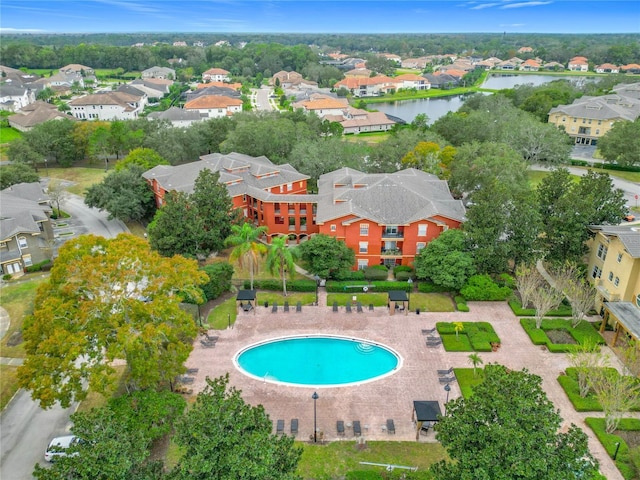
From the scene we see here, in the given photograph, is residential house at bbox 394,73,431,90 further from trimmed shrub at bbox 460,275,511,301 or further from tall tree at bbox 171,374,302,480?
tall tree at bbox 171,374,302,480

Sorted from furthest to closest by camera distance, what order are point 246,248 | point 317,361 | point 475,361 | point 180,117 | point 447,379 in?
point 180,117 < point 246,248 < point 317,361 < point 447,379 < point 475,361

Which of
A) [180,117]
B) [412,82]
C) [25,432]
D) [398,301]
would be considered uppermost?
[412,82]

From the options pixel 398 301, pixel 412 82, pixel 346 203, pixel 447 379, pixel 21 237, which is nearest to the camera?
pixel 447 379

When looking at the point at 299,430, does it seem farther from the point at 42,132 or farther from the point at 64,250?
the point at 42,132

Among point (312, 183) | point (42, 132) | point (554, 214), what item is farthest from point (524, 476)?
point (42, 132)

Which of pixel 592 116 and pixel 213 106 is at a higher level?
pixel 592 116

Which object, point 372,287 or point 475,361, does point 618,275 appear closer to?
point 475,361

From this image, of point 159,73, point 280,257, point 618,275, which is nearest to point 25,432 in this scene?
point 280,257

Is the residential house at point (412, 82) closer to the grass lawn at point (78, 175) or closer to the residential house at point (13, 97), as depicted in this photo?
the residential house at point (13, 97)
